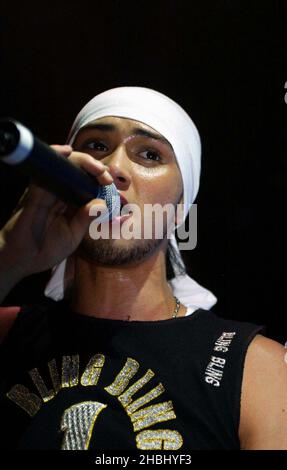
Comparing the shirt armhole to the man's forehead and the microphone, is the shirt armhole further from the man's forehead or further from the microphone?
the microphone

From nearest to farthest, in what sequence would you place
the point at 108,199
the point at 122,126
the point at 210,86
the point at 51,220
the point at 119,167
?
the point at 108,199 < the point at 51,220 < the point at 119,167 < the point at 122,126 < the point at 210,86

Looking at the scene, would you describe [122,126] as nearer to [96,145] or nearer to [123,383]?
[96,145]

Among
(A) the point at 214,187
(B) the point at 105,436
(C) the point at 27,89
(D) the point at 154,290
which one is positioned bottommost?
(B) the point at 105,436

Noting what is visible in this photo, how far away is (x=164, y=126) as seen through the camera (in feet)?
6.01

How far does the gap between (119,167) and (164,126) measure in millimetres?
278

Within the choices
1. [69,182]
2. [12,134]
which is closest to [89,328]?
[69,182]

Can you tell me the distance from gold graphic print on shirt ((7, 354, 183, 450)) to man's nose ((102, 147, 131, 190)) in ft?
1.68

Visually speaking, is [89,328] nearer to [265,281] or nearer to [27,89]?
[265,281]

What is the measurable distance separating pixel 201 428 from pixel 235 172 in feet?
3.39

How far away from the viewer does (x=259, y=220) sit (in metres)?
2.11

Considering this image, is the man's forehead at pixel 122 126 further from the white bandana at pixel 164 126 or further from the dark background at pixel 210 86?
the dark background at pixel 210 86

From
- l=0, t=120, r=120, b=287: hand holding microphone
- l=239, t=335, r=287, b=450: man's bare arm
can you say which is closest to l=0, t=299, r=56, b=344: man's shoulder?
l=0, t=120, r=120, b=287: hand holding microphone

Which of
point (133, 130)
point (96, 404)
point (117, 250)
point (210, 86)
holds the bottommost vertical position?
point (96, 404)
